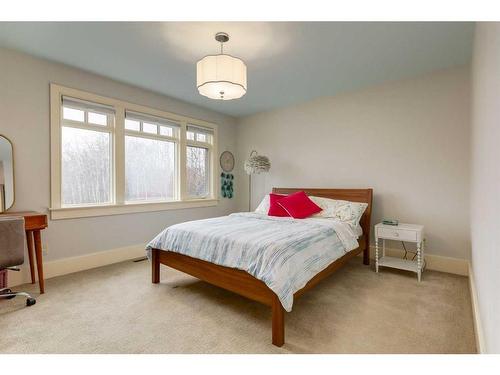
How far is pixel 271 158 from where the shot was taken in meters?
4.64

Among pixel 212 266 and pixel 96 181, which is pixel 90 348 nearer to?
pixel 212 266

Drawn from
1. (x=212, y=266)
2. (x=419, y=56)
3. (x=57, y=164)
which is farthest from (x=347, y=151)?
(x=57, y=164)

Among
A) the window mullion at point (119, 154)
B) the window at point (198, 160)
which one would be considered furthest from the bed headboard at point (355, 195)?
the window mullion at point (119, 154)

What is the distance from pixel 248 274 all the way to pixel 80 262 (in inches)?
92.1

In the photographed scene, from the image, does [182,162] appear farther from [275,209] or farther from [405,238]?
[405,238]

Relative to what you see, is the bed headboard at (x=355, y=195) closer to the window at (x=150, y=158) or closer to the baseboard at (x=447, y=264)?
the baseboard at (x=447, y=264)

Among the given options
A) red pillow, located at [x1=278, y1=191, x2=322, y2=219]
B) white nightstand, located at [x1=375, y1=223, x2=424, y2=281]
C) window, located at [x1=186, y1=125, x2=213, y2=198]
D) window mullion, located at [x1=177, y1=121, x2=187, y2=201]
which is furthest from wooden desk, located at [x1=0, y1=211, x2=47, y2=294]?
white nightstand, located at [x1=375, y1=223, x2=424, y2=281]

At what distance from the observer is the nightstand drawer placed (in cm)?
280

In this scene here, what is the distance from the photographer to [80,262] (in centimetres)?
305

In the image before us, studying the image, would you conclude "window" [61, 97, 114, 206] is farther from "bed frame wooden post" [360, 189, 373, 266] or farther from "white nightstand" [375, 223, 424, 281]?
"white nightstand" [375, 223, 424, 281]

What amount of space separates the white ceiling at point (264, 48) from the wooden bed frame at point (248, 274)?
5.33 ft

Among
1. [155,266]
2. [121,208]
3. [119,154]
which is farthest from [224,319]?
[119,154]
